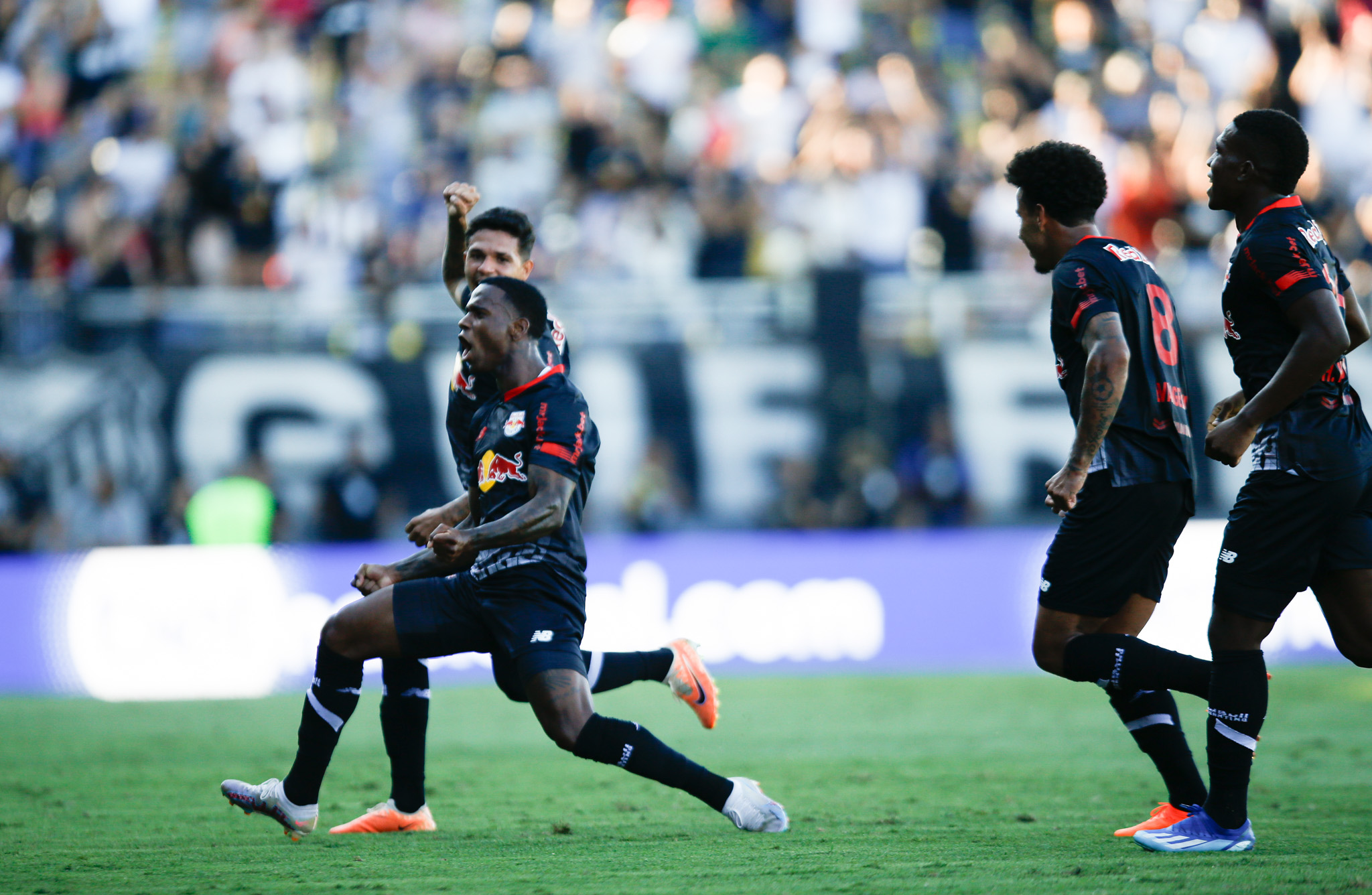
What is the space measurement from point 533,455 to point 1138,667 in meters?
2.38

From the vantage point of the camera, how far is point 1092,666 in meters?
5.43

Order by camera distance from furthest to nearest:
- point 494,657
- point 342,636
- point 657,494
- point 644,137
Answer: point 644,137 < point 657,494 < point 494,657 < point 342,636

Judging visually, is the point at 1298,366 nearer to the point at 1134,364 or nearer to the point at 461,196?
the point at 1134,364

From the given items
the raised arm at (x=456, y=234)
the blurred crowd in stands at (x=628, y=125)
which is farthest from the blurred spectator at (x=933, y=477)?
the raised arm at (x=456, y=234)

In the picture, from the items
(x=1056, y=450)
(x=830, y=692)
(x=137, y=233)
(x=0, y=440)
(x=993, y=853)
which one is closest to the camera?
(x=993, y=853)

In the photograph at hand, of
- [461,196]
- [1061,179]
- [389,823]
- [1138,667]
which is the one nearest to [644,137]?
[461,196]

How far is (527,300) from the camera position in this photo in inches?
221

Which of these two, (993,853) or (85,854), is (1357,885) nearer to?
(993,853)

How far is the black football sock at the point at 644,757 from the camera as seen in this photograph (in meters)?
5.36

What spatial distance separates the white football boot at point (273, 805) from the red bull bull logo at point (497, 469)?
1.41m

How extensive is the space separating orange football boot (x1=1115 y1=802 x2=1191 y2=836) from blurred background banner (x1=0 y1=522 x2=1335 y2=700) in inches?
272

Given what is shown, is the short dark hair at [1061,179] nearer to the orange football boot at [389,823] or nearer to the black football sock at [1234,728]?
the black football sock at [1234,728]

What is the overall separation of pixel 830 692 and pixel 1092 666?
6298 millimetres

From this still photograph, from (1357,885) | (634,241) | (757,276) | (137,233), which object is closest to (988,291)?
(757,276)
